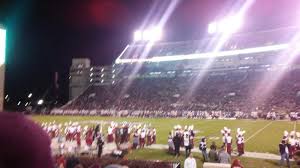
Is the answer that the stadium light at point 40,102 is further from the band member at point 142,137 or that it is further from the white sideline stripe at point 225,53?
the band member at point 142,137

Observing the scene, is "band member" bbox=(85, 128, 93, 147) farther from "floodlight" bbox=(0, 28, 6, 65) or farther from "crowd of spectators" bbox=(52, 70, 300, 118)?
"floodlight" bbox=(0, 28, 6, 65)

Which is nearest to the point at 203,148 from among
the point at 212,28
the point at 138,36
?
the point at 212,28

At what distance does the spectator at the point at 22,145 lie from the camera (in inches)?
22.9

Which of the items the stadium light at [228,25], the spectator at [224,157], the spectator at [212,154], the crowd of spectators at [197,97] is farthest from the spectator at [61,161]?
the stadium light at [228,25]

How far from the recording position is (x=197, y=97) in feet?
→ 30.7

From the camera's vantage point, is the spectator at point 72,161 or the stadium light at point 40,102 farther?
the stadium light at point 40,102

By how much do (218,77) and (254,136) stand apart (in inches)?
98.0

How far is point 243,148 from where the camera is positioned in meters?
7.62

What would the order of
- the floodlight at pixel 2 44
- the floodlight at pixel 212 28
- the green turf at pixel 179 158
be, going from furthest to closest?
the floodlight at pixel 212 28 < the green turf at pixel 179 158 < the floodlight at pixel 2 44

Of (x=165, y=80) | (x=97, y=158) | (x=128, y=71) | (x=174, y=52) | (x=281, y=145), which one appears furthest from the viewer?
(x=174, y=52)

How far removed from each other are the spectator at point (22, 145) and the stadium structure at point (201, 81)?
25.3ft

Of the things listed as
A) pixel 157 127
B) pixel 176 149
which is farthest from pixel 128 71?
pixel 176 149

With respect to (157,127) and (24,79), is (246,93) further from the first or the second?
(24,79)

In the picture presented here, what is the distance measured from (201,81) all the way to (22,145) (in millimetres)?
9310
